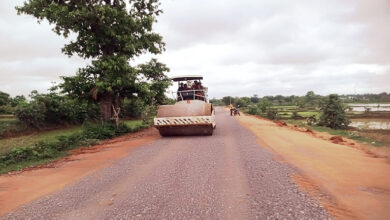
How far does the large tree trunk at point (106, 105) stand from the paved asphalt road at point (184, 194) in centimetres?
975

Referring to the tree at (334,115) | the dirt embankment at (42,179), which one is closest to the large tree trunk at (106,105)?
the dirt embankment at (42,179)

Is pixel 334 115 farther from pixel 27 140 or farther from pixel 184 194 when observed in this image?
pixel 184 194

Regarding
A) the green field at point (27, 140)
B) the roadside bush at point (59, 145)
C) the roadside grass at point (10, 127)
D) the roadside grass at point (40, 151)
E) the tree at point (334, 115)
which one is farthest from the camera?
the tree at point (334, 115)

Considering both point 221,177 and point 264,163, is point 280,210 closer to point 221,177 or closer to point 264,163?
point 221,177

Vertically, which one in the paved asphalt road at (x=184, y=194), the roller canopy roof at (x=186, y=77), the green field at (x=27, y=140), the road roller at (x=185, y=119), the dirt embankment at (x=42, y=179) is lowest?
the green field at (x=27, y=140)

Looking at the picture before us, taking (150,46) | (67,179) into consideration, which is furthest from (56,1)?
(67,179)

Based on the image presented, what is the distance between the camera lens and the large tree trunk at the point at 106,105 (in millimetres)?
16266

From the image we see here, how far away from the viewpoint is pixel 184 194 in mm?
4742

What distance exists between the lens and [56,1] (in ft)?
47.3

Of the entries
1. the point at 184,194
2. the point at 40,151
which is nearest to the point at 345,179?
the point at 184,194

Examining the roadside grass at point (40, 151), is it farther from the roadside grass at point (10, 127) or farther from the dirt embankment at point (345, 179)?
the roadside grass at point (10, 127)

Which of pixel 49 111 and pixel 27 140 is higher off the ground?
pixel 49 111

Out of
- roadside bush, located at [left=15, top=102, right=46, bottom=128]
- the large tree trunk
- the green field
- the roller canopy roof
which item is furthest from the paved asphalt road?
roadside bush, located at [left=15, top=102, right=46, bottom=128]

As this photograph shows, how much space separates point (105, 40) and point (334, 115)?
102ft
